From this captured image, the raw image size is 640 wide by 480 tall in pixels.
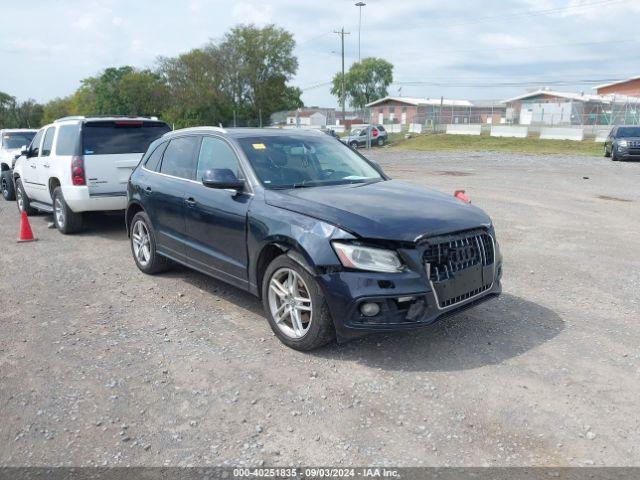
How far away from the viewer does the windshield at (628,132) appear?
25.9 metres

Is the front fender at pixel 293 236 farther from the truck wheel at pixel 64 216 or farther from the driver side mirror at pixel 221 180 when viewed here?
the truck wheel at pixel 64 216

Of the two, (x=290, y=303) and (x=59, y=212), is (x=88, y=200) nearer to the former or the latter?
(x=59, y=212)

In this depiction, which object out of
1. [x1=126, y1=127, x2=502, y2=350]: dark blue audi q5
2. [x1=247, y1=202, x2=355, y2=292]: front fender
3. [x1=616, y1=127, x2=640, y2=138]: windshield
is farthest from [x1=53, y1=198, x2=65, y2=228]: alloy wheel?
[x1=616, y1=127, x2=640, y2=138]: windshield

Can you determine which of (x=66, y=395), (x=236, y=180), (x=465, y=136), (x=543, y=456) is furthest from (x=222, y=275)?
(x=465, y=136)

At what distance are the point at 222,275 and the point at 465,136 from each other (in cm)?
4031

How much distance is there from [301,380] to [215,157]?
8.48ft

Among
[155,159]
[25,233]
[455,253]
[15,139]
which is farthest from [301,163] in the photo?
[15,139]

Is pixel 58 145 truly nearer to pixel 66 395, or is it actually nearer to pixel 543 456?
pixel 66 395

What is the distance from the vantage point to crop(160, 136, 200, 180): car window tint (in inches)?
235

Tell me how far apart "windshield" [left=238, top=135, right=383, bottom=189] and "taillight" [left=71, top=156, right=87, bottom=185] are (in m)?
4.41

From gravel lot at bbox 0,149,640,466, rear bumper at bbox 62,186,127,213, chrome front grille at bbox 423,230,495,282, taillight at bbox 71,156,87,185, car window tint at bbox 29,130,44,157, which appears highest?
car window tint at bbox 29,130,44,157

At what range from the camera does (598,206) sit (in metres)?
12.1

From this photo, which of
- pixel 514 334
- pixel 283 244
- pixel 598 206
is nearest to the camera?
pixel 283 244

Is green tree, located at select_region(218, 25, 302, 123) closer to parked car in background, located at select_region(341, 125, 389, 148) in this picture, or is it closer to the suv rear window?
parked car in background, located at select_region(341, 125, 389, 148)
